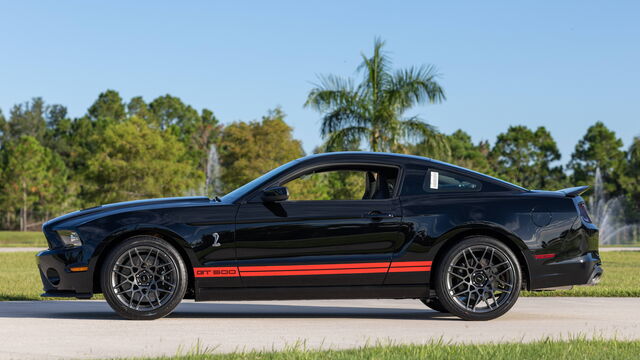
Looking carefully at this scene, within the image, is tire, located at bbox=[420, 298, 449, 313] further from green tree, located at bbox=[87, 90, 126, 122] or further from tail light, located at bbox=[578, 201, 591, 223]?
green tree, located at bbox=[87, 90, 126, 122]

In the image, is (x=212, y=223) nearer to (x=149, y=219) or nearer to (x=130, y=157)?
(x=149, y=219)

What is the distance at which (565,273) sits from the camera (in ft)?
25.7

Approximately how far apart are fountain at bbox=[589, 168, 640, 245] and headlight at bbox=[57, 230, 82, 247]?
132 feet

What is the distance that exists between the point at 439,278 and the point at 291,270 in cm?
134

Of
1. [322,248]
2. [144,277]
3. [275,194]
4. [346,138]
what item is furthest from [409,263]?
[346,138]

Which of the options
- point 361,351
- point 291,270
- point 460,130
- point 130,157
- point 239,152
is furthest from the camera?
point 460,130

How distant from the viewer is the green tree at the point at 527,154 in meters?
77.4

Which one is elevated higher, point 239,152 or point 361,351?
point 239,152

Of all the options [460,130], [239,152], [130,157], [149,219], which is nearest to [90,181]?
[130,157]

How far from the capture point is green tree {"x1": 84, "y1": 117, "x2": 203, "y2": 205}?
4403 centimetres

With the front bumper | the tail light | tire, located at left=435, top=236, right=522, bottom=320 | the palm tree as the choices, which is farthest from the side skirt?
the palm tree

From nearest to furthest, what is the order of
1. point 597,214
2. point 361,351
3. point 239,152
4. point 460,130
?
point 361,351 < point 239,152 < point 597,214 < point 460,130

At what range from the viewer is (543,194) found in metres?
7.91

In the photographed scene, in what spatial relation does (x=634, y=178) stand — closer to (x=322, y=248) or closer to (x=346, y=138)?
(x=346, y=138)
